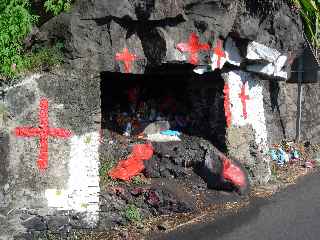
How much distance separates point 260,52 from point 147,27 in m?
2.58

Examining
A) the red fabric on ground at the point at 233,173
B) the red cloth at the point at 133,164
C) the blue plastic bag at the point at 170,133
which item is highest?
the blue plastic bag at the point at 170,133

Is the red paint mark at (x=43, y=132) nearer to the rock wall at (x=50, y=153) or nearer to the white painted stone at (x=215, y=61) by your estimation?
the rock wall at (x=50, y=153)

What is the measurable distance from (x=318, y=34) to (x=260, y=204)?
15.9 feet

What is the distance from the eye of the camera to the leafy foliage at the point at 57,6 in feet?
20.5

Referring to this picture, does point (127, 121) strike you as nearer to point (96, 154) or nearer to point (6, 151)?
point (96, 154)

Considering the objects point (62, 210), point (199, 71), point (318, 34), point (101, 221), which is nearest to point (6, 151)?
point (62, 210)

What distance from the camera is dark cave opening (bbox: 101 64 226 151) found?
28.8 feet

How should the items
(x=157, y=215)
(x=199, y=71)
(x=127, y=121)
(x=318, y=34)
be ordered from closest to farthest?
(x=157, y=215) < (x=199, y=71) < (x=127, y=121) < (x=318, y=34)

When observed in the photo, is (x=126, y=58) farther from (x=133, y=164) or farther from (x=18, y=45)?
(x=133, y=164)

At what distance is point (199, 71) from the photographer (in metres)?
7.76

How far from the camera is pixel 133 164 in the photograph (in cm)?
770

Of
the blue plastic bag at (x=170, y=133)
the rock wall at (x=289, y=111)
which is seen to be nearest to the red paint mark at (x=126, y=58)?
the blue plastic bag at (x=170, y=133)

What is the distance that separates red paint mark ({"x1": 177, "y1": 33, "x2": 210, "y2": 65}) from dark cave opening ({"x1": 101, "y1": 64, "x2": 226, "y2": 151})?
3.63ft

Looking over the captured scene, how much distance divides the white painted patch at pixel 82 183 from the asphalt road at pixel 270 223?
1.12 meters
